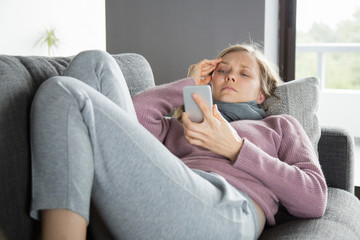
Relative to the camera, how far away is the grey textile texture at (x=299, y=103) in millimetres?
1805

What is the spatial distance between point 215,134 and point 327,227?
1.35 ft

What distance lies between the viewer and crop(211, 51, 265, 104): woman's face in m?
1.65

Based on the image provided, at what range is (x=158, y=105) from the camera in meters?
1.60

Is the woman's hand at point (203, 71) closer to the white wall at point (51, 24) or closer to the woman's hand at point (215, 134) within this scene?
the woman's hand at point (215, 134)

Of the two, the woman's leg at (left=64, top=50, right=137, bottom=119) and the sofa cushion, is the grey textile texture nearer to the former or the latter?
the sofa cushion

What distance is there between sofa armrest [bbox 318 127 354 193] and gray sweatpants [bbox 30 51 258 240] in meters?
0.82

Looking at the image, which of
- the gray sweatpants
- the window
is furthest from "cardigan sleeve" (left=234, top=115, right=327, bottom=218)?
the window

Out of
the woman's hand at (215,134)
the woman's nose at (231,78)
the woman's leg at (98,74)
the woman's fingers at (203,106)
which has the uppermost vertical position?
the woman's leg at (98,74)

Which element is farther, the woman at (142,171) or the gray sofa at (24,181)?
the gray sofa at (24,181)

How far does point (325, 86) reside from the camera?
15.0 ft

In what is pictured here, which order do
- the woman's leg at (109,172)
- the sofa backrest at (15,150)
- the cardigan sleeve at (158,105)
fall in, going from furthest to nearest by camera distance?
the cardigan sleeve at (158,105) → the sofa backrest at (15,150) → the woman's leg at (109,172)

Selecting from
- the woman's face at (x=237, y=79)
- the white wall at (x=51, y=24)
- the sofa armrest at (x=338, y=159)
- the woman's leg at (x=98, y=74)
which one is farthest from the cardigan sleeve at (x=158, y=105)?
the white wall at (x=51, y=24)

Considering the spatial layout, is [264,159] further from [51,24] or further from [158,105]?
[51,24]

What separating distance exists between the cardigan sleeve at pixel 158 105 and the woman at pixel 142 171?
14 centimetres
